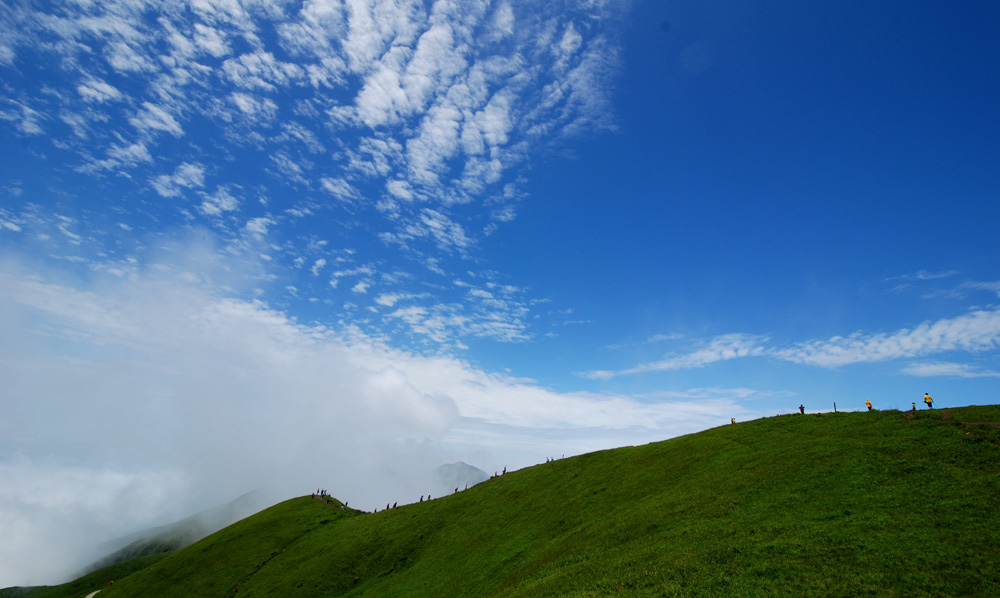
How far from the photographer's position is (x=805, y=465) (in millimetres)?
40125

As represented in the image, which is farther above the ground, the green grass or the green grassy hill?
the green grassy hill

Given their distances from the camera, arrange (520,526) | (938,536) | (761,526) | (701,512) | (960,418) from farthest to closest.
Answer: (520,526), (960,418), (701,512), (761,526), (938,536)

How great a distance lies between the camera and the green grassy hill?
2522 cm

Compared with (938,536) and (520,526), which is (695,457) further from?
(938,536)

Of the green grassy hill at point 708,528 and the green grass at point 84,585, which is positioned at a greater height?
the green grassy hill at point 708,528

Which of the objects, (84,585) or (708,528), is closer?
(708,528)

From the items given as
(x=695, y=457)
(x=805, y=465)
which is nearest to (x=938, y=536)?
(x=805, y=465)

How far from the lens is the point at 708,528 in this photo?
3472cm

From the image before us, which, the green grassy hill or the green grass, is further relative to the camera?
the green grass

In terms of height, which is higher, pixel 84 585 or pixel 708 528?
pixel 708 528

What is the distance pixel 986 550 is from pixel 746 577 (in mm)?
11753

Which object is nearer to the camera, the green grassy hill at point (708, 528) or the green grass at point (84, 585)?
the green grassy hill at point (708, 528)

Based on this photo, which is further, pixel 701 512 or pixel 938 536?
pixel 701 512

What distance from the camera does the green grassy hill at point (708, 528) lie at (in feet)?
82.7
